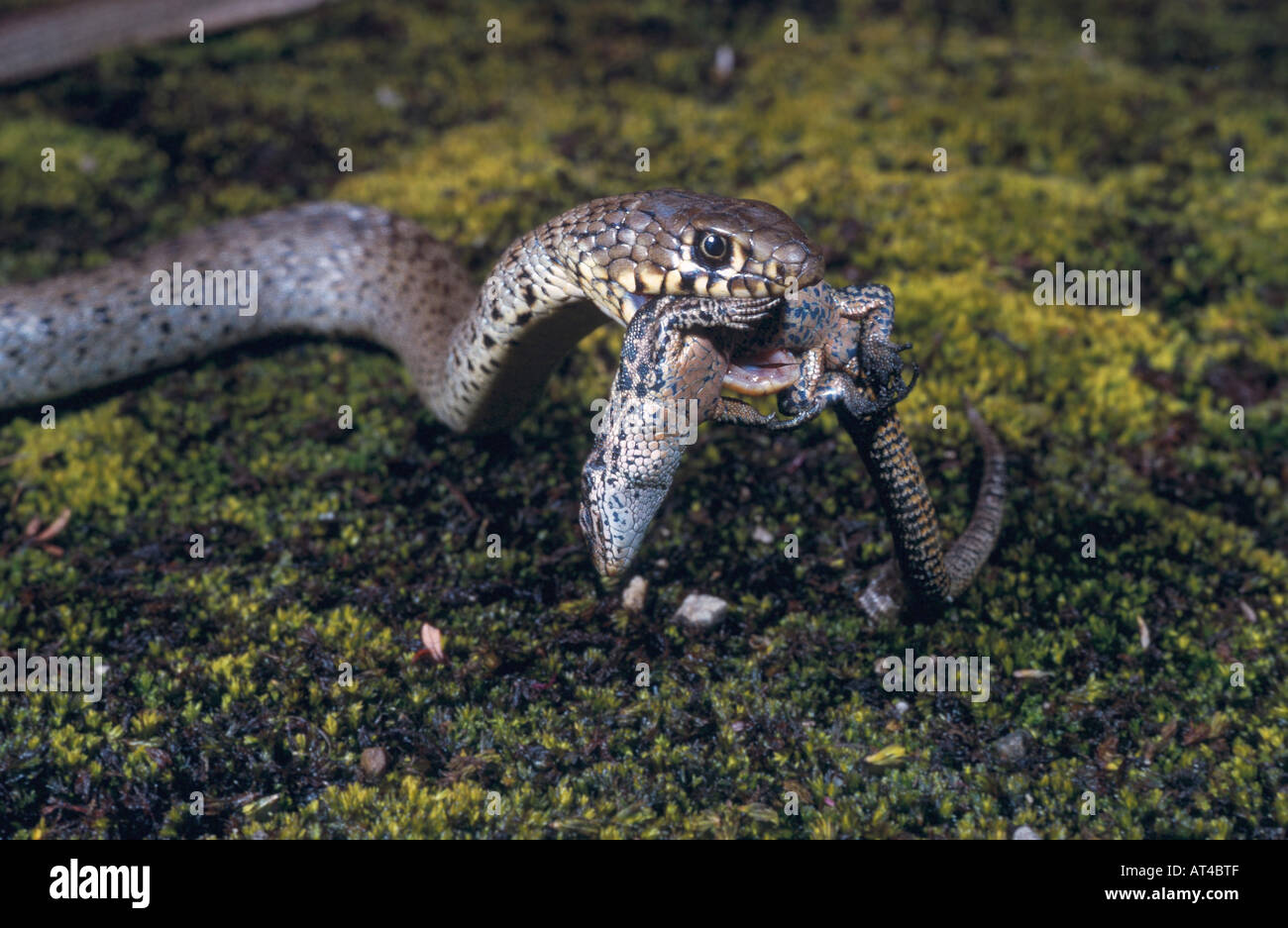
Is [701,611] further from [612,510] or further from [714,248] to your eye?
[714,248]

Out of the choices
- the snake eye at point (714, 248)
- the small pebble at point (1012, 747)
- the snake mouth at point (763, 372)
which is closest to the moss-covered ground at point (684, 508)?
the small pebble at point (1012, 747)

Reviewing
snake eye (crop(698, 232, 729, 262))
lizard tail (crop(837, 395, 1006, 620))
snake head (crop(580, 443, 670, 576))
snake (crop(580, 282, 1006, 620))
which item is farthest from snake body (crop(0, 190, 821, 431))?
lizard tail (crop(837, 395, 1006, 620))

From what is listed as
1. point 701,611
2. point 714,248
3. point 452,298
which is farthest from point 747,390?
point 452,298

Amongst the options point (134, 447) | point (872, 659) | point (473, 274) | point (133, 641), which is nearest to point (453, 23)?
point (473, 274)

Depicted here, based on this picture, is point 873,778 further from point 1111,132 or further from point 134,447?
point 1111,132

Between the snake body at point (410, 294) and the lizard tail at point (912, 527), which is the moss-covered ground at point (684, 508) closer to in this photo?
the lizard tail at point (912, 527)

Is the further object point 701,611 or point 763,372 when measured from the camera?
point 701,611
